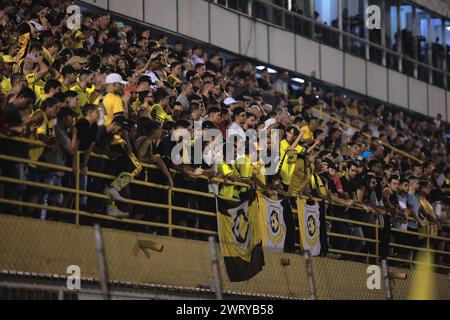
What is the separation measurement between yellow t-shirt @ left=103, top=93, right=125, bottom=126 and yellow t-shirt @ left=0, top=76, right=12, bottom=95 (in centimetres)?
150

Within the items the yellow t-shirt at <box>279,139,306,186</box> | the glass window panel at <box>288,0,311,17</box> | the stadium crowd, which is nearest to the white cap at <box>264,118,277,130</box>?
the stadium crowd

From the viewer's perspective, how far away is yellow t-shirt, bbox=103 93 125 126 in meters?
17.0

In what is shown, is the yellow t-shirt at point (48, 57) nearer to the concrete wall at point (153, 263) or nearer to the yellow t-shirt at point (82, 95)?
the yellow t-shirt at point (82, 95)

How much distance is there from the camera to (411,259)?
23141mm

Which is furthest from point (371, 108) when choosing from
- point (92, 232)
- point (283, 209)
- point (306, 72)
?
point (92, 232)

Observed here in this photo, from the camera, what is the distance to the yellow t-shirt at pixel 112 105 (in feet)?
55.8

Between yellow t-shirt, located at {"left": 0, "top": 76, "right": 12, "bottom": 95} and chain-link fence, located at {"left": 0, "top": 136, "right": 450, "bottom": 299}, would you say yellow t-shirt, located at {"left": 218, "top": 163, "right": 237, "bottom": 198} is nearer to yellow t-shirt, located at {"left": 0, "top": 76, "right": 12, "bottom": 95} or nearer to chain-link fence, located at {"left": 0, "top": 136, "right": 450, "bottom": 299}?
chain-link fence, located at {"left": 0, "top": 136, "right": 450, "bottom": 299}

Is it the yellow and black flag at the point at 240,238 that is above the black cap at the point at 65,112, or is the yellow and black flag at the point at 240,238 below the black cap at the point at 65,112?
below

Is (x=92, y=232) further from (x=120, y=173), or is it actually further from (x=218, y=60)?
(x=218, y=60)

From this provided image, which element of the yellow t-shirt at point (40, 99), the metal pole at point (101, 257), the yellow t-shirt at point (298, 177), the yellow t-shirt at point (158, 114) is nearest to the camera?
the metal pole at point (101, 257)

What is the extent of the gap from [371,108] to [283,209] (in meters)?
15.6

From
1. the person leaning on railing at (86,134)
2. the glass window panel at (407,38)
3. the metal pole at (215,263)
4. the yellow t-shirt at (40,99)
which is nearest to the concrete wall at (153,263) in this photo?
the person leaning on railing at (86,134)

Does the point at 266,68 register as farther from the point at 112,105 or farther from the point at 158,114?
the point at 112,105

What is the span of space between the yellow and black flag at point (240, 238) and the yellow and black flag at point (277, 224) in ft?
0.82
